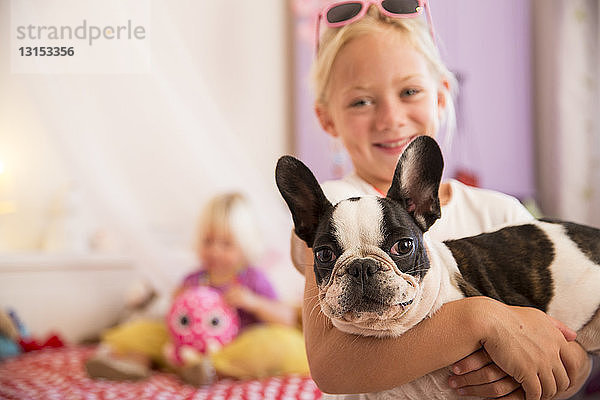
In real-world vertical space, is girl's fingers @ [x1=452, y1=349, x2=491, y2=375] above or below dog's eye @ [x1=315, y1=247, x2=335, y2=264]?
below

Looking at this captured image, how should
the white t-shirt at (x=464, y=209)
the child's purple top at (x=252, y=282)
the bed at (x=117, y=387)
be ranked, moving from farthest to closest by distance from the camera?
the child's purple top at (x=252, y=282) → the bed at (x=117, y=387) → the white t-shirt at (x=464, y=209)

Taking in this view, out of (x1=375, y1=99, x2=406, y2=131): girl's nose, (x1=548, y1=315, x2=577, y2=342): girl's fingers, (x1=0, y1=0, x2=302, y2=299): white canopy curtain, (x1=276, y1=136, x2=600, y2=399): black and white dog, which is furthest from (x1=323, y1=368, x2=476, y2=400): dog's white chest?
(x1=0, y1=0, x2=302, y2=299): white canopy curtain

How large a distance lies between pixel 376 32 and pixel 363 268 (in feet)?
0.84

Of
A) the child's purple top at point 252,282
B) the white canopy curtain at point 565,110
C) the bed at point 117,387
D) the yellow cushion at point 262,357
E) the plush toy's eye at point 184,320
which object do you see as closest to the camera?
the white canopy curtain at point 565,110

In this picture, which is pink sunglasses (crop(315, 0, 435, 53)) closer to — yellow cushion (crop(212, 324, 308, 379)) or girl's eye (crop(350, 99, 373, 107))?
girl's eye (crop(350, 99, 373, 107))

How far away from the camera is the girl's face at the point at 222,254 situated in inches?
74.2

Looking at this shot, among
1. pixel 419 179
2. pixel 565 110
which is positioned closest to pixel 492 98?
pixel 565 110

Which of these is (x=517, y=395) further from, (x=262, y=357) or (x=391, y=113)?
(x=262, y=357)

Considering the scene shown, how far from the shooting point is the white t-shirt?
1.80 feet

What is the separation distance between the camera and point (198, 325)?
1.58 metres

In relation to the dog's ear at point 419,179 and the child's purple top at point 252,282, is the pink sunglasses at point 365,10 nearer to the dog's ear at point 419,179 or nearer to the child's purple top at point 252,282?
the dog's ear at point 419,179

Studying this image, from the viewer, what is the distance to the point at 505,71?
939 mm

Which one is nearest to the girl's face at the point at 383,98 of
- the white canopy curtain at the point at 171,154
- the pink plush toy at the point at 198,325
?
the white canopy curtain at the point at 171,154

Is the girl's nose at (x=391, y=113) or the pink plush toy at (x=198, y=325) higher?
the girl's nose at (x=391, y=113)
